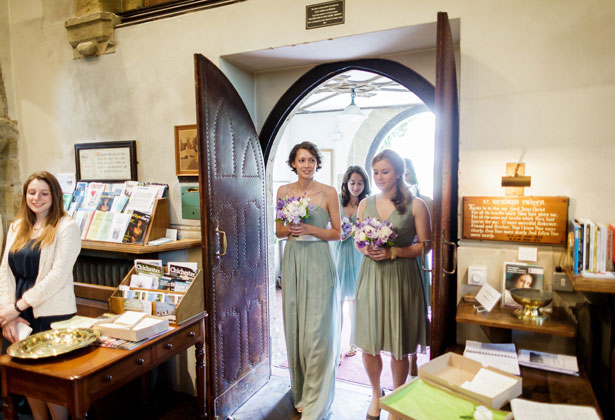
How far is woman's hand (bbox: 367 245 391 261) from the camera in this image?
283cm

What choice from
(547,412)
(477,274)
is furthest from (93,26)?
(547,412)

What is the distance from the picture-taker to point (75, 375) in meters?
1.97

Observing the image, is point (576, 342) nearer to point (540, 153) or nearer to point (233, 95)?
point (540, 153)

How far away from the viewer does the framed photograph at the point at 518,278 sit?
230cm

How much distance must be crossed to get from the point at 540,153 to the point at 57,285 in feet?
9.61

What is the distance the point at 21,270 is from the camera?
2.73 meters

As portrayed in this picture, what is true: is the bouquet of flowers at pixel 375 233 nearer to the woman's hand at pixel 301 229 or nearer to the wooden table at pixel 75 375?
the woman's hand at pixel 301 229

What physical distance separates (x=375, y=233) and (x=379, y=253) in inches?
6.2

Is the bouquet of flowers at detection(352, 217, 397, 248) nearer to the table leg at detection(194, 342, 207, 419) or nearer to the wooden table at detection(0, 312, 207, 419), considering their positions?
the table leg at detection(194, 342, 207, 419)

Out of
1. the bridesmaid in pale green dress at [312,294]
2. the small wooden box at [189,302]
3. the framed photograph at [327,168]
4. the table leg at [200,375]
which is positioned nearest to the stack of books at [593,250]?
the bridesmaid in pale green dress at [312,294]

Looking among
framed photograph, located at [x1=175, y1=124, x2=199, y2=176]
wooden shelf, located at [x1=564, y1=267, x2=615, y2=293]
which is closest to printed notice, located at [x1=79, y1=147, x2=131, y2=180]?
framed photograph, located at [x1=175, y1=124, x2=199, y2=176]

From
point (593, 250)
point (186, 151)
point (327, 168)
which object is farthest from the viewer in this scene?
point (327, 168)

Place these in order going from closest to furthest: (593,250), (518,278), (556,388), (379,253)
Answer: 1. (556,388)
2. (593,250)
3. (518,278)
4. (379,253)

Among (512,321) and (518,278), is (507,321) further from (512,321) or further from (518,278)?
(518,278)
